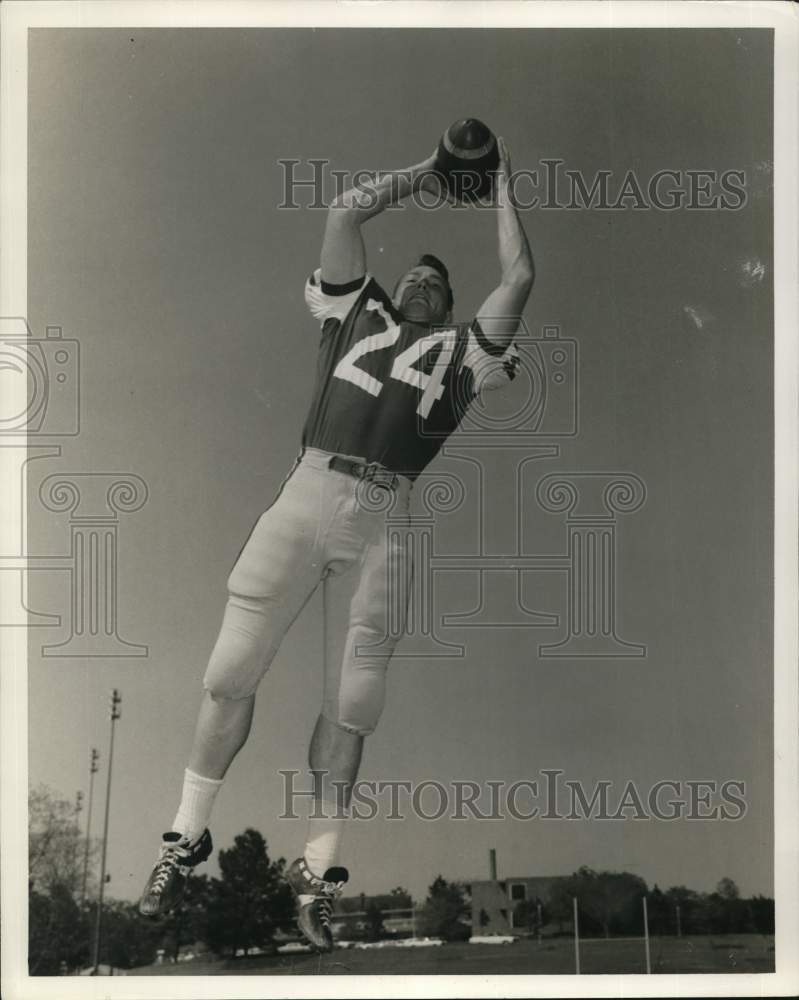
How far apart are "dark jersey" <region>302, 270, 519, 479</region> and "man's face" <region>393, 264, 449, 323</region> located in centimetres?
3

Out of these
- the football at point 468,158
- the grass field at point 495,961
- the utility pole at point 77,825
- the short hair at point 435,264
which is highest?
the football at point 468,158

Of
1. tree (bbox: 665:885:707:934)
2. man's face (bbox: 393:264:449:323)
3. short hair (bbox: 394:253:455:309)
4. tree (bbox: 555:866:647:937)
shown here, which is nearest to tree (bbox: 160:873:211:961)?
tree (bbox: 555:866:647:937)

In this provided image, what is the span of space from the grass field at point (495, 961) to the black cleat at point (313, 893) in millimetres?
113

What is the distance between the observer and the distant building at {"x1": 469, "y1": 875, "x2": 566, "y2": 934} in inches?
167

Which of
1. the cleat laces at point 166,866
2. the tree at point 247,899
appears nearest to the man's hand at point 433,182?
the tree at point 247,899

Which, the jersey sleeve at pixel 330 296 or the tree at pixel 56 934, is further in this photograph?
the jersey sleeve at pixel 330 296

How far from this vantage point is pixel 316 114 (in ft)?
14.5

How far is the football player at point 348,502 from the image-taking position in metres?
4.30

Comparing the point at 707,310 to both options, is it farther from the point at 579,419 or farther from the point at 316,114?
the point at 316,114

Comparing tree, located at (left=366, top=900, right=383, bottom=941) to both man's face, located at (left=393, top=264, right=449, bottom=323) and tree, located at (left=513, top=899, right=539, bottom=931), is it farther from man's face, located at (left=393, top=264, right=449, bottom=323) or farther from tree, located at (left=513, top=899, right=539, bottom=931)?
man's face, located at (left=393, top=264, right=449, bottom=323)

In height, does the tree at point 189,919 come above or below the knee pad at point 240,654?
below

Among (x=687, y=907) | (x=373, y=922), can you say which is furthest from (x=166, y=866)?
(x=687, y=907)

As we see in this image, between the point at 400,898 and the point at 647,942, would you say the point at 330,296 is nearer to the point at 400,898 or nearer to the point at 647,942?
the point at 400,898

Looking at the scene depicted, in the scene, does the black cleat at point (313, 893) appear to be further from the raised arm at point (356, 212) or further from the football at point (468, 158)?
the football at point (468, 158)
